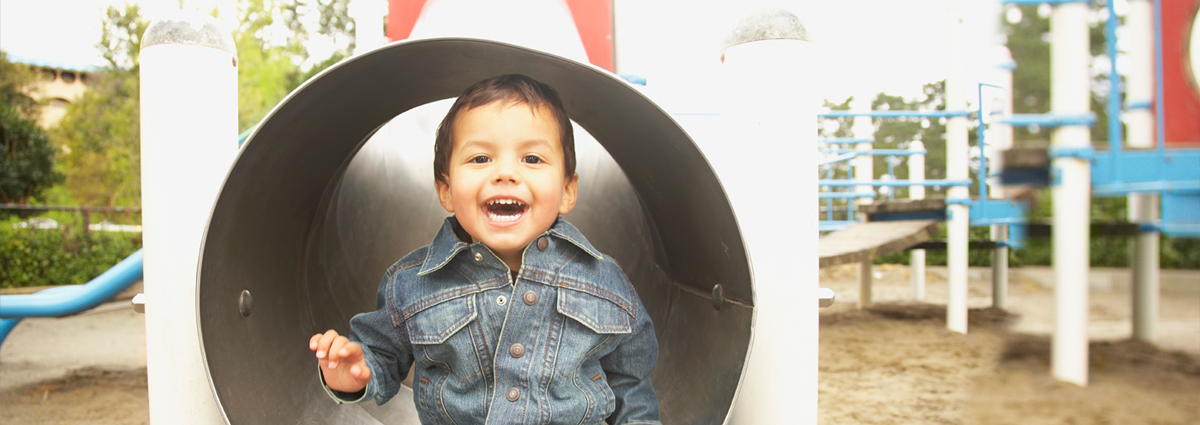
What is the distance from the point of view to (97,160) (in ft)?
33.8

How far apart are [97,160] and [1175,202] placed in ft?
43.0

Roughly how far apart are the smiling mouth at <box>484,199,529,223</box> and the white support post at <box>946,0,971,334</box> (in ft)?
14.1

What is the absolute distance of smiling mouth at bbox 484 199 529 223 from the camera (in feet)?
3.56

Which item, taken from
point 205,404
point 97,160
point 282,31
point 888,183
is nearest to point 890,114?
point 888,183

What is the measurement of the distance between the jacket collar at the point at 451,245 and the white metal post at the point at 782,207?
31cm

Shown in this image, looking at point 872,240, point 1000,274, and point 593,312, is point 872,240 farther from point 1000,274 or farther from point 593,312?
point 593,312

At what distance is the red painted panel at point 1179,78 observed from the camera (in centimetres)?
338

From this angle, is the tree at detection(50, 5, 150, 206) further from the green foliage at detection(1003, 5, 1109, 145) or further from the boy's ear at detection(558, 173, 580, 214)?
the green foliage at detection(1003, 5, 1109, 145)

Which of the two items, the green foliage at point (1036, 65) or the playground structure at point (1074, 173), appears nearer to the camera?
the playground structure at point (1074, 173)

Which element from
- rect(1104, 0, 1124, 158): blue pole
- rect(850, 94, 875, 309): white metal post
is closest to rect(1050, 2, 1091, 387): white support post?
rect(1104, 0, 1124, 158): blue pole

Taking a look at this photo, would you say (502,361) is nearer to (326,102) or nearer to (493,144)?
(493,144)

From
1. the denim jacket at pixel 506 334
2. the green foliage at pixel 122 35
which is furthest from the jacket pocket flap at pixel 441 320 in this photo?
the green foliage at pixel 122 35

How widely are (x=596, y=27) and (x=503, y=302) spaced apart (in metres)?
1.39

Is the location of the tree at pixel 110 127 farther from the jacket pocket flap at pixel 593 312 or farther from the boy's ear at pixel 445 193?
the jacket pocket flap at pixel 593 312
